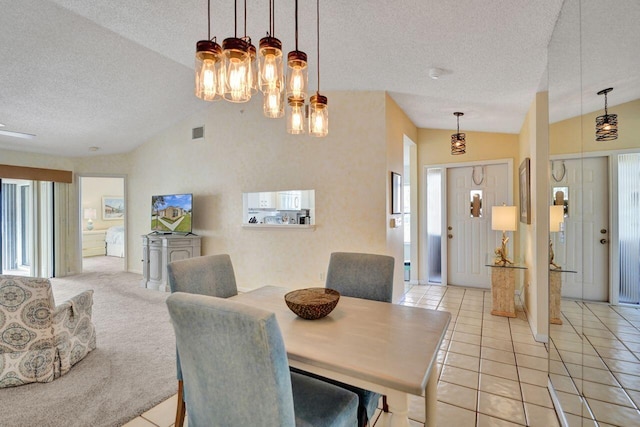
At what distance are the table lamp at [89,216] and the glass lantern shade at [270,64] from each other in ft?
32.7

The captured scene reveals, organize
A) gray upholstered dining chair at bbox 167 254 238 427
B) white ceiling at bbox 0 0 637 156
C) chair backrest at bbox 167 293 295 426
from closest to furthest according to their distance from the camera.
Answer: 1. chair backrest at bbox 167 293 295 426
2. gray upholstered dining chair at bbox 167 254 238 427
3. white ceiling at bbox 0 0 637 156

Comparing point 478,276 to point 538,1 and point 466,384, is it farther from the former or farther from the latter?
point 538,1

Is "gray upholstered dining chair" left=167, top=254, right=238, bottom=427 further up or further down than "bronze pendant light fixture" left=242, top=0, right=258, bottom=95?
further down

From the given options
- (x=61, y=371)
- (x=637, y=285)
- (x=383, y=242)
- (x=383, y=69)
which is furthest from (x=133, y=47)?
(x=637, y=285)

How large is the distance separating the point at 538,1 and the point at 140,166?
23.1ft

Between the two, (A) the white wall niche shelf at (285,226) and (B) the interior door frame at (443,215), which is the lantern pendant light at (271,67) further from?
(B) the interior door frame at (443,215)

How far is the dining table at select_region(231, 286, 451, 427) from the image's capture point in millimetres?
1134

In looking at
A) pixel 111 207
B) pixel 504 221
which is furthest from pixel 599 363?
pixel 111 207

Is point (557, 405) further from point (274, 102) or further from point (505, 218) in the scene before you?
point (274, 102)

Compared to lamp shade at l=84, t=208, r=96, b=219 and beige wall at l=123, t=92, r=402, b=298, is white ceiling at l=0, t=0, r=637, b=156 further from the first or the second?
lamp shade at l=84, t=208, r=96, b=219

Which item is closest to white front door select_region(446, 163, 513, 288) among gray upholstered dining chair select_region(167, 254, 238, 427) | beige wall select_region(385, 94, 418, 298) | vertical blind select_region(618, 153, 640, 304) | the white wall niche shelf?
beige wall select_region(385, 94, 418, 298)

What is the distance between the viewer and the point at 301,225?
4.48 meters

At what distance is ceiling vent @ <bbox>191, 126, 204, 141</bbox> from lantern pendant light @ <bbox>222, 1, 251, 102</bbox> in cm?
422

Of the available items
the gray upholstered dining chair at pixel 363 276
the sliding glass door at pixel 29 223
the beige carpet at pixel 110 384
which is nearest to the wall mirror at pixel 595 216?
the gray upholstered dining chair at pixel 363 276
